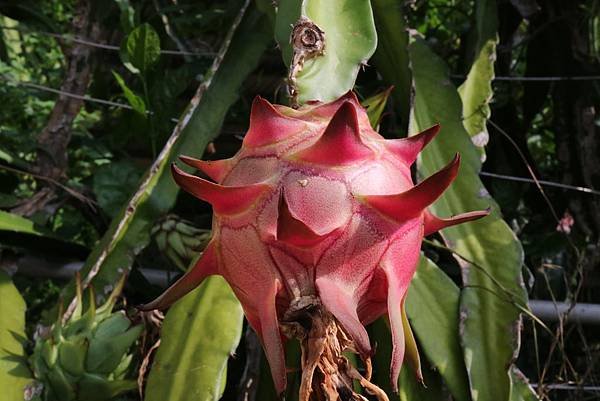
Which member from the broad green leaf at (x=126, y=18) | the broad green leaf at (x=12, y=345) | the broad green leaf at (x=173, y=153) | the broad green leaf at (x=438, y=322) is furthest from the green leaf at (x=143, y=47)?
the broad green leaf at (x=438, y=322)

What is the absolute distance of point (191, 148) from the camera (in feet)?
3.46

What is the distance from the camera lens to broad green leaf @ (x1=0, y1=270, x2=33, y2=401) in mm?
905

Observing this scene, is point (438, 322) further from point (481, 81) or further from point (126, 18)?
point (126, 18)

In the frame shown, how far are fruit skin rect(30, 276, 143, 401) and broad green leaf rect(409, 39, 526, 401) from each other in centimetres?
40

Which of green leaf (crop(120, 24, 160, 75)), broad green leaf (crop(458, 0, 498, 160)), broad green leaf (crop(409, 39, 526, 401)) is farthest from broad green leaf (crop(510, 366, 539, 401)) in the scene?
green leaf (crop(120, 24, 160, 75))

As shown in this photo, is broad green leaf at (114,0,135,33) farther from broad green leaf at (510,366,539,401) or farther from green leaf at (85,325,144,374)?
broad green leaf at (510,366,539,401)

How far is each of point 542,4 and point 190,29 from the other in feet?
2.34

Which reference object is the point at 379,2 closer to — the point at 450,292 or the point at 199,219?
the point at 450,292

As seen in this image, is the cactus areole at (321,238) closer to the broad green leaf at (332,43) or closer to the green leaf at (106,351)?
the broad green leaf at (332,43)

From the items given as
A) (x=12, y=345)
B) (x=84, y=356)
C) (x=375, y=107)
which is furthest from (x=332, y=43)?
(x=12, y=345)

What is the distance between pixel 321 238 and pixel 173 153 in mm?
562

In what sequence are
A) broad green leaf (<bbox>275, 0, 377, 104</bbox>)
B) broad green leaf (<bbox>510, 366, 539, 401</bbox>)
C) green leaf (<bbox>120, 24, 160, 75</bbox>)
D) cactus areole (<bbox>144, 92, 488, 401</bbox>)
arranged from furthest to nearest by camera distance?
green leaf (<bbox>120, 24, 160, 75</bbox>), broad green leaf (<bbox>510, 366, 539, 401</bbox>), broad green leaf (<bbox>275, 0, 377, 104</bbox>), cactus areole (<bbox>144, 92, 488, 401</bbox>)

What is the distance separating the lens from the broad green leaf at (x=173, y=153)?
97cm

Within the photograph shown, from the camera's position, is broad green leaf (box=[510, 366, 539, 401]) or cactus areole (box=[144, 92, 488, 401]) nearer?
cactus areole (box=[144, 92, 488, 401])
